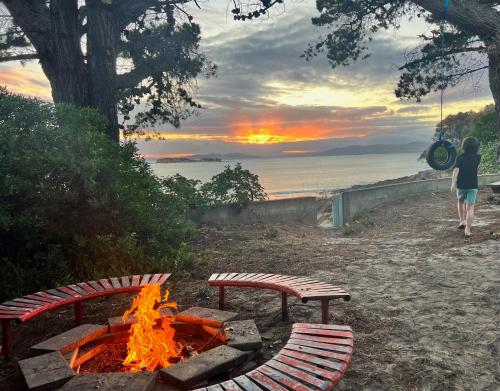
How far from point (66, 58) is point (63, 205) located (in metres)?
4.40

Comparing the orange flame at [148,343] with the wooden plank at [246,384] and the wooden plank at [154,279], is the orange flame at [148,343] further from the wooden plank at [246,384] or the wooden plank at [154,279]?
the wooden plank at [246,384]

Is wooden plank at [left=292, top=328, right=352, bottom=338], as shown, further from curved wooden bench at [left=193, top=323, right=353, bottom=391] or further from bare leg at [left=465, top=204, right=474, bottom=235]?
bare leg at [left=465, top=204, right=474, bottom=235]

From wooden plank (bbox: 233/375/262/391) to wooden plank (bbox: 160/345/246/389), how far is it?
1.96 ft

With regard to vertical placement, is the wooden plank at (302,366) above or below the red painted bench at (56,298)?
above

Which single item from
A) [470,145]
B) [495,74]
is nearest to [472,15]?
[495,74]

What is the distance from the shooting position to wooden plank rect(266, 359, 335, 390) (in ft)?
7.84

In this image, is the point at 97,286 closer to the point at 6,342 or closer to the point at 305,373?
the point at 6,342

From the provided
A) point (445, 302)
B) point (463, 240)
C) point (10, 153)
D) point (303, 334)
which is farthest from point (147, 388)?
point (463, 240)

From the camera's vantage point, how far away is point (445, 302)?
479 cm

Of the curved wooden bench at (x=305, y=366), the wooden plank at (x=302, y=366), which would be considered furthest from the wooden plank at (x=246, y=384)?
the wooden plank at (x=302, y=366)

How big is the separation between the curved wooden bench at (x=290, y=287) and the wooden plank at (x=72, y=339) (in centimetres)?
126

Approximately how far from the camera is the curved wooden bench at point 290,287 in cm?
377

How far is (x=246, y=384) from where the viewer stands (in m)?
2.41

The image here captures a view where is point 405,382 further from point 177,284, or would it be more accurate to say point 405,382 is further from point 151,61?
point 151,61
